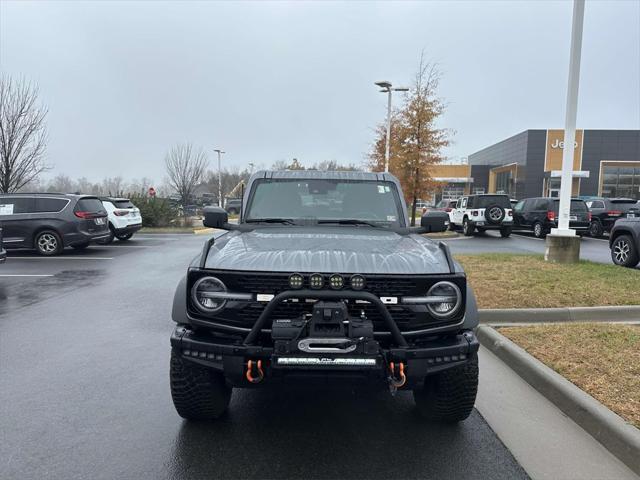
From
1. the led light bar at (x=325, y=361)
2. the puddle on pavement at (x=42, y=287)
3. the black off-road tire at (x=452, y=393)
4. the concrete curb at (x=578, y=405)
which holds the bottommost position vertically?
the puddle on pavement at (x=42, y=287)

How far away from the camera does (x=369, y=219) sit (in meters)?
4.48

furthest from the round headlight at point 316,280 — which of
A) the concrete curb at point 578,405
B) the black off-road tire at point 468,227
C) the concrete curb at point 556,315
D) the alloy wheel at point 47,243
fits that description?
the black off-road tire at point 468,227

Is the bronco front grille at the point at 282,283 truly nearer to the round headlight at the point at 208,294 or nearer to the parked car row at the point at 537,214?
the round headlight at the point at 208,294

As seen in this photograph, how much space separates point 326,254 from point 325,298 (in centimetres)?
37

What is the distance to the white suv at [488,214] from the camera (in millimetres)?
19922

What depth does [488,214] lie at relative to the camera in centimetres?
1998

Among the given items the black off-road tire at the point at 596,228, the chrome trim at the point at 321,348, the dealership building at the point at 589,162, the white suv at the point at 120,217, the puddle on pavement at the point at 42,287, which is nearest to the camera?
the chrome trim at the point at 321,348

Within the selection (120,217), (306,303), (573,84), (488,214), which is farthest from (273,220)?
(488,214)

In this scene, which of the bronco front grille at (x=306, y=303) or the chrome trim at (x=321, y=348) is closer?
the chrome trim at (x=321, y=348)

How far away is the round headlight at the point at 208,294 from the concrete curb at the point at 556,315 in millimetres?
4097

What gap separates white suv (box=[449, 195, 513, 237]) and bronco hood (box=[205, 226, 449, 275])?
56.6ft

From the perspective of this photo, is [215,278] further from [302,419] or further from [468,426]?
[468,426]

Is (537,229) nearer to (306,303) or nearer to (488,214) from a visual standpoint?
(488,214)

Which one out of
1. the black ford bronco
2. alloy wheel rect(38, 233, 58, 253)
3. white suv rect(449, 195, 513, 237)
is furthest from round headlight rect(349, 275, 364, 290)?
white suv rect(449, 195, 513, 237)
